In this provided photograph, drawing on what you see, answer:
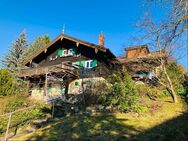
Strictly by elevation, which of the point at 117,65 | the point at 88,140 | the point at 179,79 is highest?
the point at 117,65

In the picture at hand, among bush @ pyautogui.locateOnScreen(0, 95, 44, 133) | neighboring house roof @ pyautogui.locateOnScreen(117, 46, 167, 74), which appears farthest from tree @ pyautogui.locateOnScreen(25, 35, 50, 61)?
neighboring house roof @ pyautogui.locateOnScreen(117, 46, 167, 74)

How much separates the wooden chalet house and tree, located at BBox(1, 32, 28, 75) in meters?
13.7

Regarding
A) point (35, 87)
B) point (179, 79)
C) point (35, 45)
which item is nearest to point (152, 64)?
point (179, 79)

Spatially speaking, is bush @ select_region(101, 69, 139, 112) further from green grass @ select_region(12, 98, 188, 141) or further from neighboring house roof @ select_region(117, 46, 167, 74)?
neighboring house roof @ select_region(117, 46, 167, 74)

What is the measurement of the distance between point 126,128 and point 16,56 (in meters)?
42.7

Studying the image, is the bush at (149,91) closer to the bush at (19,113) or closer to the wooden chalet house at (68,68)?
the bush at (19,113)

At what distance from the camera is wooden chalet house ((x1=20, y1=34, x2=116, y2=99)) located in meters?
31.0

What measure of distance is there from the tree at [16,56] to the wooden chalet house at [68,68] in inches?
541

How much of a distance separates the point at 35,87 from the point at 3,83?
14.0ft

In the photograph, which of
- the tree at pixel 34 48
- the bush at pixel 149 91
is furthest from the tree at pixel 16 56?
the bush at pixel 149 91

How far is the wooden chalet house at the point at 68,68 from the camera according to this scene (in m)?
31.0

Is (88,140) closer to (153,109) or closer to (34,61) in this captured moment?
(153,109)

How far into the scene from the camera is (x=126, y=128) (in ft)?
43.3

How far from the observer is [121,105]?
1708cm
